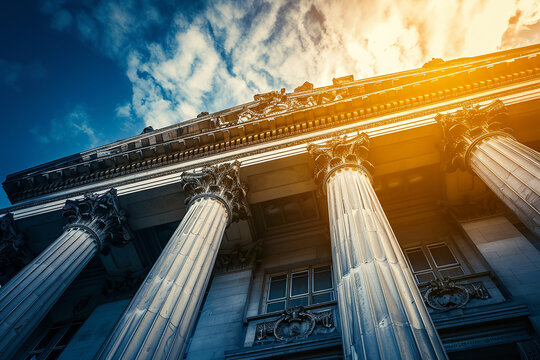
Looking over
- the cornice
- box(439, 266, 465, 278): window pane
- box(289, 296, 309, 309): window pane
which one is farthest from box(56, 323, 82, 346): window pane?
box(439, 266, 465, 278): window pane

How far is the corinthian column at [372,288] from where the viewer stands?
147 inches

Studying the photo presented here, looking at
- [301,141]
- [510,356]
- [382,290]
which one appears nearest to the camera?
[382,290]

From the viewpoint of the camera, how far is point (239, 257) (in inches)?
488

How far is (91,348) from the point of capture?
10.7 metres

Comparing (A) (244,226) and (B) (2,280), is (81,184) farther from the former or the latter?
(A) (244,226)

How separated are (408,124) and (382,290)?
752 cm

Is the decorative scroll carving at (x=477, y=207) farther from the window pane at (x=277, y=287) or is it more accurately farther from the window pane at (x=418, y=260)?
the window pane at (x=277, y=287)

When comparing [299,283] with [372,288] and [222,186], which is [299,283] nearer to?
[222,186]

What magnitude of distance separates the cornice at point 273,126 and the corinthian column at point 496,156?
1.80 metres

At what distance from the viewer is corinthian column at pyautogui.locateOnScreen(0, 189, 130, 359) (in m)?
6.90

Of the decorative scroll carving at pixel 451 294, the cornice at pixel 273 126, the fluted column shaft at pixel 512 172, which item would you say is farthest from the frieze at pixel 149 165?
the decorative scroll carving at pixel 451 294

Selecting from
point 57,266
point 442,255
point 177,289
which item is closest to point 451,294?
point 442,255

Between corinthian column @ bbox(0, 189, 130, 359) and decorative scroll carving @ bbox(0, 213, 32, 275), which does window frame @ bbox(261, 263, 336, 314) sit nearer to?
corinthian column @ bbox(0, 189, 130, 359)

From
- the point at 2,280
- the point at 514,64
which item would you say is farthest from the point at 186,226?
the point at 514,64
